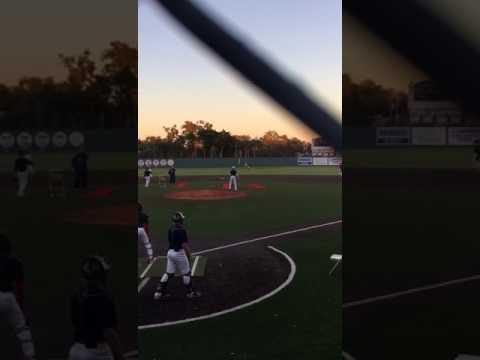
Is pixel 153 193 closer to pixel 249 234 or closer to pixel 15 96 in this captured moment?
pixel 249 234

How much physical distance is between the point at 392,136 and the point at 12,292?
368 cm

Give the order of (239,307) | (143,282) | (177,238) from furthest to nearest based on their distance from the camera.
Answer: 1. (143,282)
2. (177,238)
3. (239,307)

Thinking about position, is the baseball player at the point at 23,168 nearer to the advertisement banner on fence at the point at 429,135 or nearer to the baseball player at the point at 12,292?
the baseball player at the point at 12,292

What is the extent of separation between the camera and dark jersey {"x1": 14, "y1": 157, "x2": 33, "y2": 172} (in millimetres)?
3366

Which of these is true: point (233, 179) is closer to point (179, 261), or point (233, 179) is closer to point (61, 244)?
point (179, 261)

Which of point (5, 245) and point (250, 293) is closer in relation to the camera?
point (5, 245)

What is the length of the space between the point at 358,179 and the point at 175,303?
342 cm

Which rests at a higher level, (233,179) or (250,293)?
(233,179)

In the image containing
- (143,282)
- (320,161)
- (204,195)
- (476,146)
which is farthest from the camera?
(320,161)

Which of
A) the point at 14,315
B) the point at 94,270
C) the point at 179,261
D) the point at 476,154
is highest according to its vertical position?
the point at 476,154

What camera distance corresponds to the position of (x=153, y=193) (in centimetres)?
2183

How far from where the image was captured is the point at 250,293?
6.79 meters

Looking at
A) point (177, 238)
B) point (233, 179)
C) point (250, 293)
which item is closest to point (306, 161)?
point (233, 179)

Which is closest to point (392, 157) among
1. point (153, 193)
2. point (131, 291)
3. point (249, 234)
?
point (131, 291)
